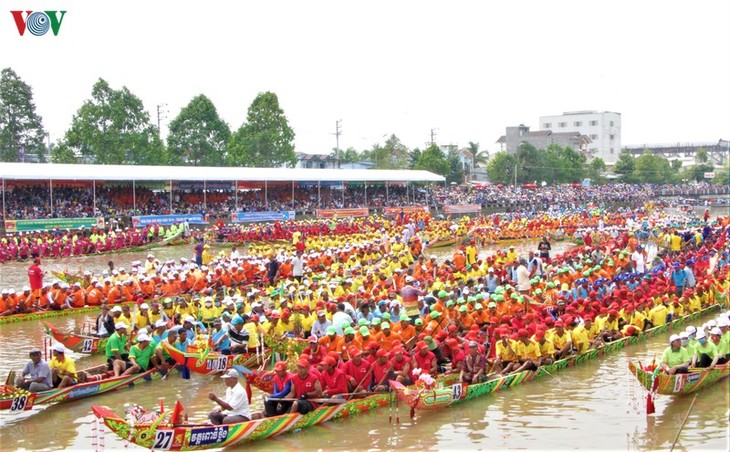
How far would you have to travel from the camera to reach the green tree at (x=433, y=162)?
60.3 metres

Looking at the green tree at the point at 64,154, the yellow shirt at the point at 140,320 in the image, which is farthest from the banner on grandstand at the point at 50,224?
the yellow shirt at the point at 140,320

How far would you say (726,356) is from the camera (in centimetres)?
1073

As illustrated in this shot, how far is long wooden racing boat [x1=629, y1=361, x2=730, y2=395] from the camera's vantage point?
9945 mm

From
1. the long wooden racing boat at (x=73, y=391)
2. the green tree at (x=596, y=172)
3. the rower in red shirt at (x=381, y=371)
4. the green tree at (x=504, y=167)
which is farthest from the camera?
the green tree at (x=596, y=172)

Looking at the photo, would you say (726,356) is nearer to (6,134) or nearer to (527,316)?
(527,316)

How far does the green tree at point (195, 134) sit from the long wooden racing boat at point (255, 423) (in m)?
42.3

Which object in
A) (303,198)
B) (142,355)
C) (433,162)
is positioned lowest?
(142,355)

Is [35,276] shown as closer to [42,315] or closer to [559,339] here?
[42,315]

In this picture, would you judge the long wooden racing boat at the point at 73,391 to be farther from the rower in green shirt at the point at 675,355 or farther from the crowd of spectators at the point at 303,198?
the crowd of spectators at the point at 303,198

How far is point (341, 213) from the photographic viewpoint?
42156mm

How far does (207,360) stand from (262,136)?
4108 cm

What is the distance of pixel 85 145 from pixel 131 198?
9464 millimetres

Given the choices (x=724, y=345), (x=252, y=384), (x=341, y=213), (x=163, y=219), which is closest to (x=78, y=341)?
(x=252, y=384)

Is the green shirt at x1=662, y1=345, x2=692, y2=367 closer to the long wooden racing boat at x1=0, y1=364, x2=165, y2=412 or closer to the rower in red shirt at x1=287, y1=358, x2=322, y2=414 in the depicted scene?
the rower in red shirt at x1=287, y1=358, x2=322, y2=414
